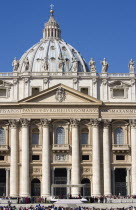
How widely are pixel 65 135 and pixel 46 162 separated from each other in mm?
4833

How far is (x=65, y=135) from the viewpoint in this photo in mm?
82000

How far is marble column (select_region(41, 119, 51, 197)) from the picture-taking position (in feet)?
260

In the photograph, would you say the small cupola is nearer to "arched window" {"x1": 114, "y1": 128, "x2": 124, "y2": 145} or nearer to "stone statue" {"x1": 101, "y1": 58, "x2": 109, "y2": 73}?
"stone statue" {"x1": 101, "y1": 58, "x2": 109, "y2": 73}

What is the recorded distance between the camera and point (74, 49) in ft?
425

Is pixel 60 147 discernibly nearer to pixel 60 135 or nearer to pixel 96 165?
pixel 60 135

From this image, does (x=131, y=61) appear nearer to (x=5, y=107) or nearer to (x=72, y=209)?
(x=5, y=107)

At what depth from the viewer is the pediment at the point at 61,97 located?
81.2m

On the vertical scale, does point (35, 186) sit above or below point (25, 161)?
below

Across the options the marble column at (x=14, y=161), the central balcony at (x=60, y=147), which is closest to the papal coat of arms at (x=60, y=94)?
the central balcony at (x=60, y=147)

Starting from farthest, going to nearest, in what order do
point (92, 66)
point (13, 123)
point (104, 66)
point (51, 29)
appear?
1. point (51, 29)
2. point (104, 66)
3. point (92, 66)
4. point (13, 123)

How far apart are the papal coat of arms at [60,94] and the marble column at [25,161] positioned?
5425mm

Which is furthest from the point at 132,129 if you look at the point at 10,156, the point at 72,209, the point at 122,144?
the point at 72,209

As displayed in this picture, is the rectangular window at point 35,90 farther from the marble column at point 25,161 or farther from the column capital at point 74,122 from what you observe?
the column capital at point 74,122

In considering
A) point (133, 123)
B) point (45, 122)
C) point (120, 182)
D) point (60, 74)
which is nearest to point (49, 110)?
point (45, 122)
